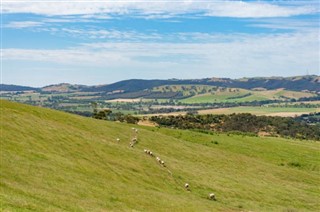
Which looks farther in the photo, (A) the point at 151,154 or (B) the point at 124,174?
(A) the point at 151,154

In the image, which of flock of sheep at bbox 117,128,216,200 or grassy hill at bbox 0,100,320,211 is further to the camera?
flock of sheep at bbox 117,128,216,200

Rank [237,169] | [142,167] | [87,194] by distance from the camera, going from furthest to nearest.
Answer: [237,169], [142,167], [87,194]

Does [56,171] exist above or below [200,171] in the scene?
above

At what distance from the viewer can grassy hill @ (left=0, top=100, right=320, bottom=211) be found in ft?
137

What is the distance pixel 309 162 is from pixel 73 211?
260 ft

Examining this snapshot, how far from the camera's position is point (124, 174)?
2281 inches

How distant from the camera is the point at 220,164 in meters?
82.6

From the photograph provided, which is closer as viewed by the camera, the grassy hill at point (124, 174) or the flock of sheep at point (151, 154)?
the grassy hill at point (124, 174)

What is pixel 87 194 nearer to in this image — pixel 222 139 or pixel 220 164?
pixel 220 164

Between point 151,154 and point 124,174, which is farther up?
point 151,154

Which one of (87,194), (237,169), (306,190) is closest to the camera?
(87,194)

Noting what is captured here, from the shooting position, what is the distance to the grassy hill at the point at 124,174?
4188 centimetres

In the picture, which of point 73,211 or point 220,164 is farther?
point 220,164

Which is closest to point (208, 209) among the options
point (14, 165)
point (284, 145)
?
point (14, 165)
